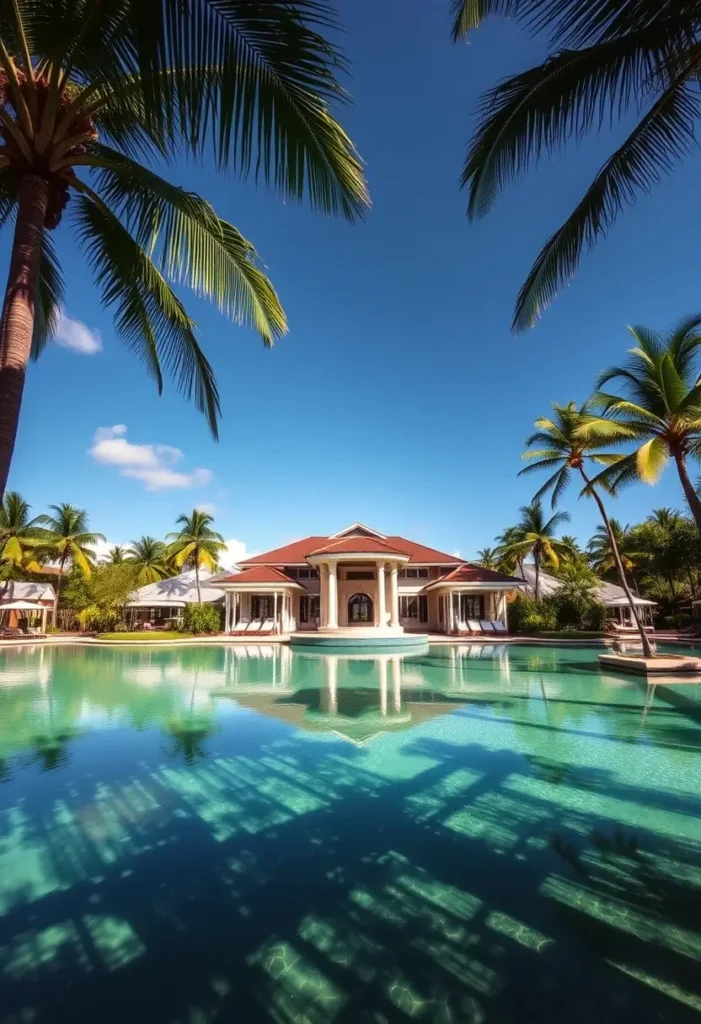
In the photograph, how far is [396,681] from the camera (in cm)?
1459

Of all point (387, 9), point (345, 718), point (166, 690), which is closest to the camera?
point (387, 9)

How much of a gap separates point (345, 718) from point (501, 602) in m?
22.3

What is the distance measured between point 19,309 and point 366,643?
2279 cm

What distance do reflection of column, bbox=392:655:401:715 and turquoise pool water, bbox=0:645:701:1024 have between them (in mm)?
1401

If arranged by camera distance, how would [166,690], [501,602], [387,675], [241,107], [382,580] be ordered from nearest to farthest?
[241,107] → [166,690] → [387,675] → [382,580] → [501,602]

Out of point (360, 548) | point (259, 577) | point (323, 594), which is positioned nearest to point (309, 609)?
point (259, 577)

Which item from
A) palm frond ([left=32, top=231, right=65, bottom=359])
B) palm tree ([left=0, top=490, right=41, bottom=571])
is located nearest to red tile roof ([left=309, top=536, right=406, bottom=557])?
palm tree ([left=0, top=490, right=41, bottom=571])

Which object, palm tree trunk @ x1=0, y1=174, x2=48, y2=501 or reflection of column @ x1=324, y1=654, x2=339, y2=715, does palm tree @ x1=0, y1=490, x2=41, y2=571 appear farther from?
palm tree trunk @ x1=0, y1=174, x2=48, y2=501

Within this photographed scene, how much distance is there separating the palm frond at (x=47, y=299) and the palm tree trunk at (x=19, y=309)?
1.28m

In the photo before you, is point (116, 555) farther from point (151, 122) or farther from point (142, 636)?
point (151, 122)

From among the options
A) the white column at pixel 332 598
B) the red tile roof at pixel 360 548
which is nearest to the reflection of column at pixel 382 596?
the red tile roof at pixel 360 548

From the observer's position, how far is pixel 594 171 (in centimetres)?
481

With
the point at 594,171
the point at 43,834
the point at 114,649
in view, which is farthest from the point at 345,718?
the point at 114,649

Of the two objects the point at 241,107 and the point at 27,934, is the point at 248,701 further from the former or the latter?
the point at 241,107
